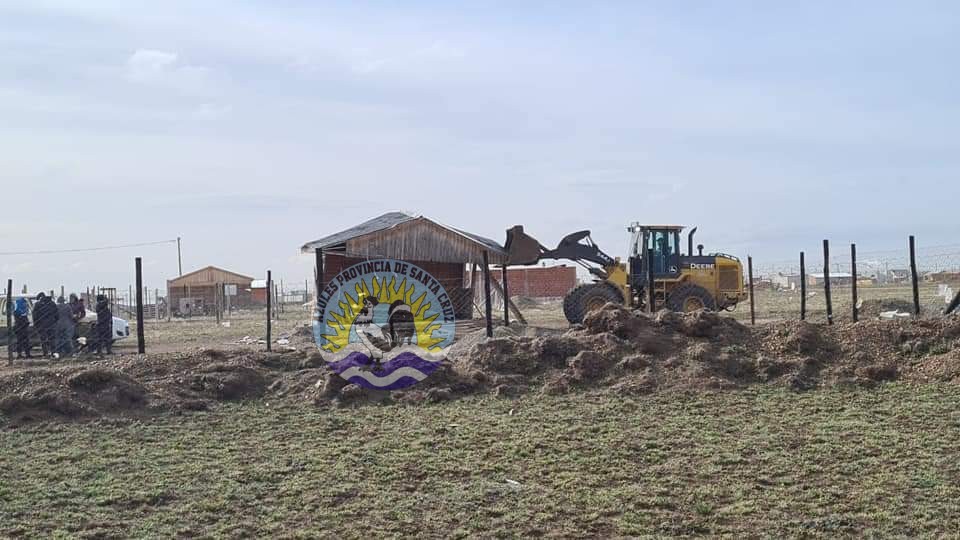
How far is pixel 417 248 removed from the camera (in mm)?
21109

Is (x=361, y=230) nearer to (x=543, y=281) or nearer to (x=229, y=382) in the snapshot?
(x=229, y=382)

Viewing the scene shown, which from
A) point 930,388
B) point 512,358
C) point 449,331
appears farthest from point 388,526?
point 449,331

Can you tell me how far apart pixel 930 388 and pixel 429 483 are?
20.0 feet

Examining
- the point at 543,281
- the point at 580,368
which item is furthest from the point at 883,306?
the point at 543,281

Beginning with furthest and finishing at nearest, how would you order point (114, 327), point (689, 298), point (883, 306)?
point (883, 306)
point (114, 327)
point (689, 298)

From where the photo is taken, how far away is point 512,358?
11.9 m

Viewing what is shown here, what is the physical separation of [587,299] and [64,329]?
38.6 feet

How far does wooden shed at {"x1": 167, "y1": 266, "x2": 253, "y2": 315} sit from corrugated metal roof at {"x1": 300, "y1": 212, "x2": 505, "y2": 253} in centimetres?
1403

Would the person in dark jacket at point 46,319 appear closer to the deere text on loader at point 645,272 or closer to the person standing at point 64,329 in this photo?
the person standing at point 64,329

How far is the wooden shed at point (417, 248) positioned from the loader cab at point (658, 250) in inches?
139

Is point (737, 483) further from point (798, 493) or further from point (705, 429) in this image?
point (705, 429)

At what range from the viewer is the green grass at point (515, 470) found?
6.08 meters

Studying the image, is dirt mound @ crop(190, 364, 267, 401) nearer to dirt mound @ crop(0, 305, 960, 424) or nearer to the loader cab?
dirt mound @ crop(0, 305, 960, 424)

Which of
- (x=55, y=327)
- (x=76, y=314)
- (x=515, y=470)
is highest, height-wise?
(x=76, y=314)
